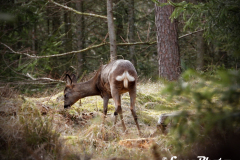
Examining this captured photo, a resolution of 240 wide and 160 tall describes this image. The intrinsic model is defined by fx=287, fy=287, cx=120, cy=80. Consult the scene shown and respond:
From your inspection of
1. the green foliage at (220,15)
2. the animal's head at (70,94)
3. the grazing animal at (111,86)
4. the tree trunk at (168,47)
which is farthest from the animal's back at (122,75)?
the tree trunk at (168,47)

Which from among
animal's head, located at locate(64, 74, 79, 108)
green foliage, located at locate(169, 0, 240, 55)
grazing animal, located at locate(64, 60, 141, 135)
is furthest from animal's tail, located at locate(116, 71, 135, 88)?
animal's head, located at locate(64, 74, 79, 108)

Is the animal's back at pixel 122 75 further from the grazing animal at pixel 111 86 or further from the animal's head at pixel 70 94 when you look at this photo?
the animal's head at pixel 70 94

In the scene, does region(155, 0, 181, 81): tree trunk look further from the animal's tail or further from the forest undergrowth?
the forest undergrowth

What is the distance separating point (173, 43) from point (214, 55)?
7403mm

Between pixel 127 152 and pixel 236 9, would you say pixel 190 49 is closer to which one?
pixel 236 9

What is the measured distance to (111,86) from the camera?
6008 millimetres

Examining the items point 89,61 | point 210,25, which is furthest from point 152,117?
point 89,61

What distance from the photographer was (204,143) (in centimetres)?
372

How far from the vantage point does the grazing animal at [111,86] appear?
5.80 metres

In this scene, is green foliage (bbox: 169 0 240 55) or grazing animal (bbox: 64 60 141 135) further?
grazing animal (bbox: 64 60 141 135)

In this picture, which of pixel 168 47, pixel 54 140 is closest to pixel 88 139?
pixel 54 140

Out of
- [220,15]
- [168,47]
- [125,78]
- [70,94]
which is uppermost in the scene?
[220,15]

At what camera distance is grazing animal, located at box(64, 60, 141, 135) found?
580 cm

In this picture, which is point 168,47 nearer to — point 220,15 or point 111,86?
point 220,15
